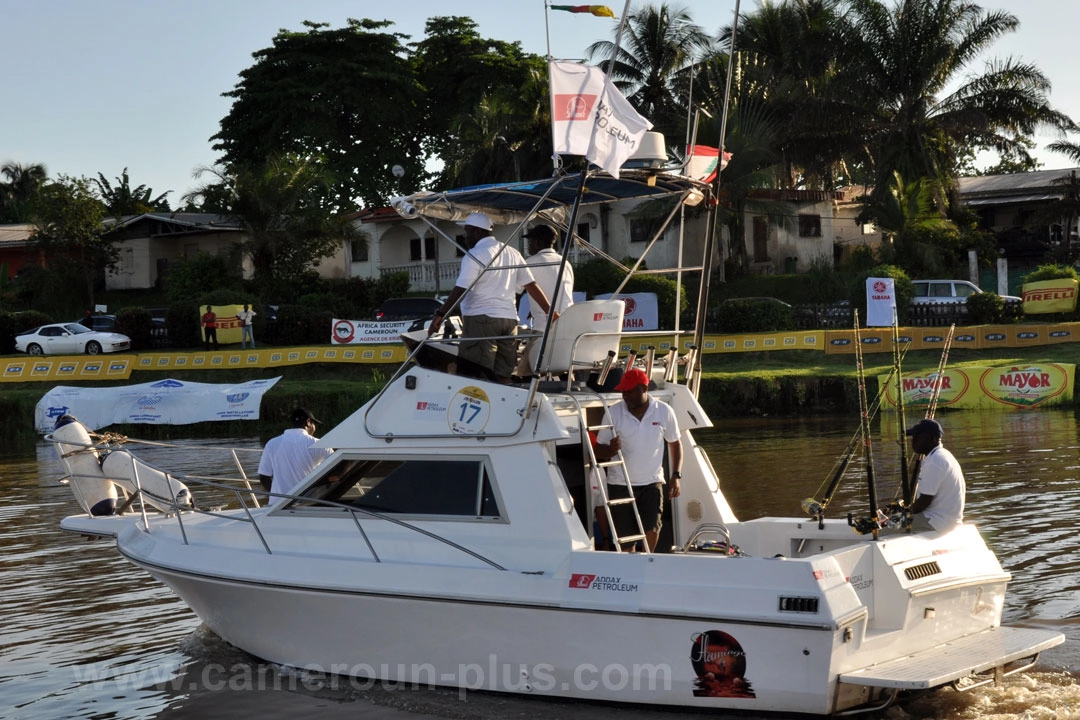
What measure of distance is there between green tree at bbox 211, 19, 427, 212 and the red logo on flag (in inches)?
1685

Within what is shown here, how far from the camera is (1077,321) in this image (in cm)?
2748

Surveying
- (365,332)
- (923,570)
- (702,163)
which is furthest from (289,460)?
(365,332)

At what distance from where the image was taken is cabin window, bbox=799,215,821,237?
137 feet

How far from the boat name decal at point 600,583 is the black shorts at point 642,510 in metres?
1.03

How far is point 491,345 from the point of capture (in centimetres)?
773

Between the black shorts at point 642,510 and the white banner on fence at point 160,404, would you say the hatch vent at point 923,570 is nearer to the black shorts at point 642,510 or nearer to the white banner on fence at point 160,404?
the black shorts at point 642,510

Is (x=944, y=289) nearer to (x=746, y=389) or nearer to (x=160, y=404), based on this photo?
(x=746, y=389)

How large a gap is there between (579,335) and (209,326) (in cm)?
2665

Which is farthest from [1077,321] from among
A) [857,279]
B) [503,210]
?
[503,210]

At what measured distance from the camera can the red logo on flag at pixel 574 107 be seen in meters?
6.41

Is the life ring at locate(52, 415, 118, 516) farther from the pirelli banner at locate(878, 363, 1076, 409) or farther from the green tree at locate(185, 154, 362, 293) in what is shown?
the green tree at locate(185, 154, 362, 293)

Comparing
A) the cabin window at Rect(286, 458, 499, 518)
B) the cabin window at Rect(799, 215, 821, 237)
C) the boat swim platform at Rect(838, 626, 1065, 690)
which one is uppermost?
the cabin window at Rect(799, 215, 821, 237)

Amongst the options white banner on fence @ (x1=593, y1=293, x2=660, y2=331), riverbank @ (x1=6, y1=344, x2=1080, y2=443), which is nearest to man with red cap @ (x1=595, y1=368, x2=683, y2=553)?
riverbank @ (x1=6, y1=344, x2=1080, y2=443)

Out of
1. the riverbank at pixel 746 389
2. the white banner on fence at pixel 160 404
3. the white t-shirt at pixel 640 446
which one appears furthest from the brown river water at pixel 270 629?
the white banner on fence at pixel 160 404
